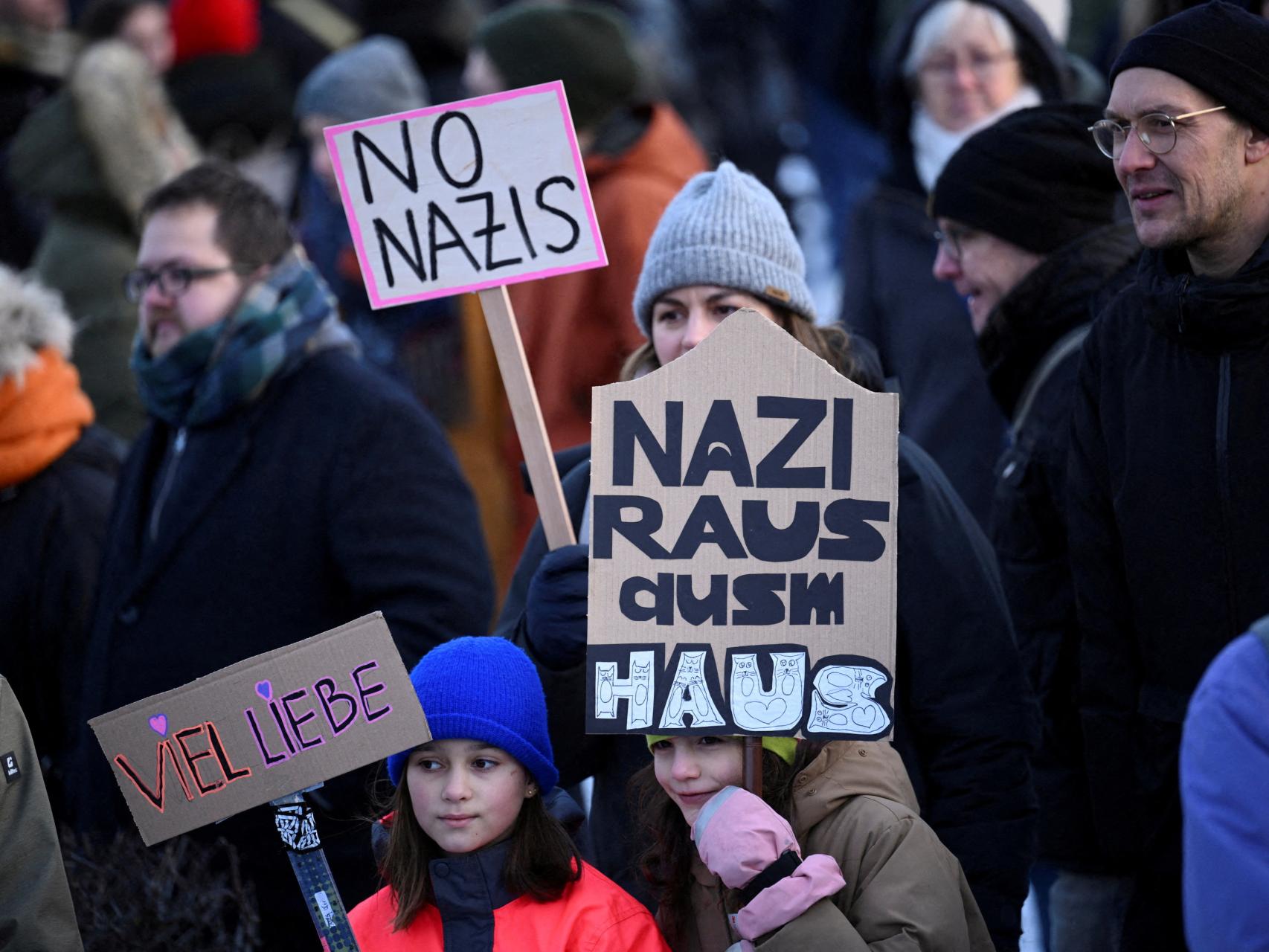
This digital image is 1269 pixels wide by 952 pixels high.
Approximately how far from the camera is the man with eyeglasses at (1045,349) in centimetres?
355

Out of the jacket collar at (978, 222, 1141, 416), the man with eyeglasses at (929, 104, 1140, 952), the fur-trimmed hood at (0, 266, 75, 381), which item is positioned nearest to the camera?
the man with eyeglasses at (929, 104, 1140, 952)

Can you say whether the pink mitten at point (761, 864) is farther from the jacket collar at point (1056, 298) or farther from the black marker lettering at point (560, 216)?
the jacket collar at point (1056, 298)

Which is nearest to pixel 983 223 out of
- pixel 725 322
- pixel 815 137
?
pixel 725 322

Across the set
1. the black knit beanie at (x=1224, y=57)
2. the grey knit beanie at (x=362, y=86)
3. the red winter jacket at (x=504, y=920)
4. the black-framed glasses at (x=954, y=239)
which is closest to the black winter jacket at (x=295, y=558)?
the red winter jacket at (x=504, y=920)

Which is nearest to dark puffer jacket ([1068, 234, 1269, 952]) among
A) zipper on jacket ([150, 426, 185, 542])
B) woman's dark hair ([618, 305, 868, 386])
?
woman's dark hair ([618, 305, 868, 386])

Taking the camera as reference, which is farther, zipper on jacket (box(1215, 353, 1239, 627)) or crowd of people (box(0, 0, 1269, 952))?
zipper on jacket (box(1215, 353, 1239, 627))

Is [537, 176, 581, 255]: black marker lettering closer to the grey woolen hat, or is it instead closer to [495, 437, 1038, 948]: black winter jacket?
the grey woolen hat

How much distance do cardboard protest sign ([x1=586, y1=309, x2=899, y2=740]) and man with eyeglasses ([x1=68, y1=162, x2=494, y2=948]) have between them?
1299mm

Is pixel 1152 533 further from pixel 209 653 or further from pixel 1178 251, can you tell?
pixel 209 653

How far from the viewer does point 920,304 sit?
4.99 m

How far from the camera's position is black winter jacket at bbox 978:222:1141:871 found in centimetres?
356

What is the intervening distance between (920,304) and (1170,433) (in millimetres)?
1947

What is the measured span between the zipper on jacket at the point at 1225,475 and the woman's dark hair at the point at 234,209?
7.44 feet

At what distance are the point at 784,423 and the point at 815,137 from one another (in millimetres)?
5619
